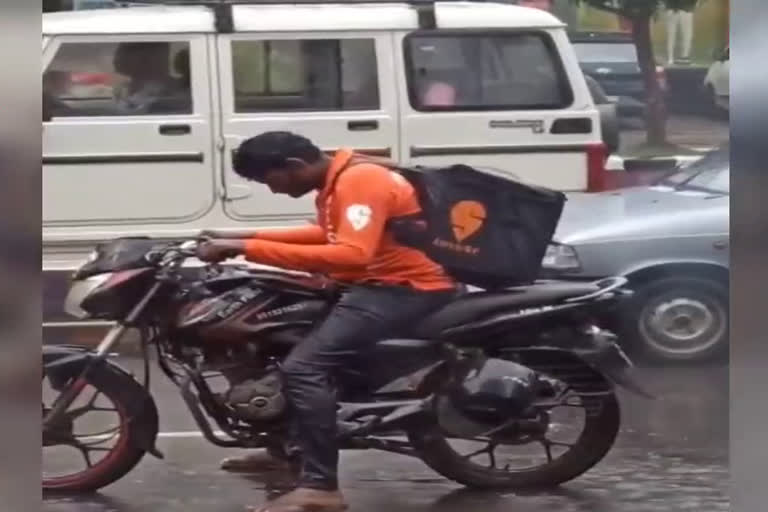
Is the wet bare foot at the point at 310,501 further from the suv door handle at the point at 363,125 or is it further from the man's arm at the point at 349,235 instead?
the suv door handle at the point at 363,125

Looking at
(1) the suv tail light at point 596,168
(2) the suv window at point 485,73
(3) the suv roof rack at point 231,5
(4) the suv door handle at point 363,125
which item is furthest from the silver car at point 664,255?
(3) the suv roof rack at point 231,5

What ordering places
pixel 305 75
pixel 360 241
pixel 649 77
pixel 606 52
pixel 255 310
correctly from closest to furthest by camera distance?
1. pixel 360 241
2. pixel 255 310
3. pixel 649 77
4. pixel 606 52
5. pixel 305 75

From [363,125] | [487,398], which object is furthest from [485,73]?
[487,398]

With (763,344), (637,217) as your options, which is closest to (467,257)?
(763,344)

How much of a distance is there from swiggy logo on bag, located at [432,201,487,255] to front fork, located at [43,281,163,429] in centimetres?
93

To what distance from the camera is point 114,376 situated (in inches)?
204

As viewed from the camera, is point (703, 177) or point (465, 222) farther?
point (703, 177)

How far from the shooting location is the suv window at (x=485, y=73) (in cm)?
702

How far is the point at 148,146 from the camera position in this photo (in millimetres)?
7312

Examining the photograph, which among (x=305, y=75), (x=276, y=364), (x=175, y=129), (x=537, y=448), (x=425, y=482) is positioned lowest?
(x=425, y=482)

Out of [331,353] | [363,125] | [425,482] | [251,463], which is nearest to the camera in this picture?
[331,353]

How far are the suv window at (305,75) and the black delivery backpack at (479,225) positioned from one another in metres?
1.91

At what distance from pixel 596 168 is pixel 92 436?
2603 mm

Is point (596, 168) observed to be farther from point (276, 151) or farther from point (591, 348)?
point (276, 151)
